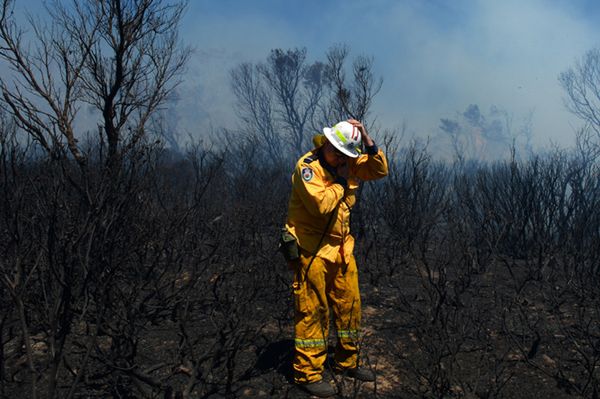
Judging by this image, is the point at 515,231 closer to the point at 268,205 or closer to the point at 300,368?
the point at 268,205

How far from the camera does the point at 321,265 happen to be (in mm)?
2785

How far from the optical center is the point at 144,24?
619 cm

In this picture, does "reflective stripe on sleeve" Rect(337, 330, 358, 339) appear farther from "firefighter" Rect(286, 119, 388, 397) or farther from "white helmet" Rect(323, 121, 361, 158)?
"white helmet" Rect(323, 121, 361, 158)

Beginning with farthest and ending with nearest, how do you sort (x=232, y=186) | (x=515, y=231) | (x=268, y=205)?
1. (x=232, y=186)
2. (x=268, y=205)
3. (x=515, y=231)

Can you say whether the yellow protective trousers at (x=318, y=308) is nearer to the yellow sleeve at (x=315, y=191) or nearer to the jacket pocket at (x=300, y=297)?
the jacket pocket at (x=300, y=297)

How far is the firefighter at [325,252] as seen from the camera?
2717 mm

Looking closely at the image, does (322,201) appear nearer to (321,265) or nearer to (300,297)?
(321,265)

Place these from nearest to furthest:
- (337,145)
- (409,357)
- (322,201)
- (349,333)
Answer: (322,201), (337,145), (349,333), (409,357)

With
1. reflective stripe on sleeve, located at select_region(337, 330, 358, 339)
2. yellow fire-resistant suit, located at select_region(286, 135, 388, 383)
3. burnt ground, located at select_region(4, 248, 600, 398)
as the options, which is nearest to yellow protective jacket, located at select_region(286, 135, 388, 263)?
yellow fire-resistant suit, located at select_region(286, 135, 388, 383)

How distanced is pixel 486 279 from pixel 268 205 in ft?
13.9

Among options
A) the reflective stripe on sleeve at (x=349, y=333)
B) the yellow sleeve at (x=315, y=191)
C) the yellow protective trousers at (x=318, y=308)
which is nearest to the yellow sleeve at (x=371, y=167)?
the yellow sleeve at (x=315, y=191)

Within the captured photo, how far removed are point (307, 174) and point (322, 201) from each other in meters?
0.19

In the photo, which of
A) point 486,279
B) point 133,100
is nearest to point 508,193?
point 486,279

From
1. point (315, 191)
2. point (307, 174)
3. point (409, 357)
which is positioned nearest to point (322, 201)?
point (315, 191)
